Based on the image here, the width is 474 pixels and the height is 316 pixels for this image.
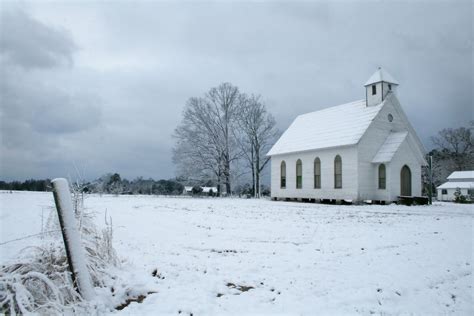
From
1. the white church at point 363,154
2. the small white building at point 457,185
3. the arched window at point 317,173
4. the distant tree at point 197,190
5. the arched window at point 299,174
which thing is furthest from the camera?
the small white building at point 457,185

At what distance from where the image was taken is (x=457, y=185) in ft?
188

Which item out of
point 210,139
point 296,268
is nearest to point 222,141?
Answer: point 210,139

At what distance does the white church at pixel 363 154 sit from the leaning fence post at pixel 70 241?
23918 mm

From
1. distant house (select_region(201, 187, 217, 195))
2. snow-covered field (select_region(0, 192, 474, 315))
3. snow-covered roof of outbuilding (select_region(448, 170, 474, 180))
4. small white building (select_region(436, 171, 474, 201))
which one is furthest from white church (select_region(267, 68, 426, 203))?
snow-covered roof of outbuilding (select_region(448, 170, 474, 180))

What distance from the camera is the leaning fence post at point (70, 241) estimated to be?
521cm

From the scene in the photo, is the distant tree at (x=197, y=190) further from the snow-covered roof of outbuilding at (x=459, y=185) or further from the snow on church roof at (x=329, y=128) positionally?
the snow-covered roof of outbuilding at (x=459, y=185)

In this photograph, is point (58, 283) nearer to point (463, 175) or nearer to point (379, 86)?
point (379, 86)

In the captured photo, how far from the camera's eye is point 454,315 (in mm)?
5379

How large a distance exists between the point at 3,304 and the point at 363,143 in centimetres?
2593

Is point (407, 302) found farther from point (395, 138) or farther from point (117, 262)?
point (395, 138)

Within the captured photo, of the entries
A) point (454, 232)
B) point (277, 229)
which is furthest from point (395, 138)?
point (277, 229)

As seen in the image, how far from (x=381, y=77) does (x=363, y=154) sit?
262 inches

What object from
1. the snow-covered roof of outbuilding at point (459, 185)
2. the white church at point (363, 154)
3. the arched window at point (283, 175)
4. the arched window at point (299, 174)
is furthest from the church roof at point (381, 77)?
the snow-covered roof of outbuilding at point (459, 185)

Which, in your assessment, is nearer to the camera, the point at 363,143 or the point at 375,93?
the point at 363,143
